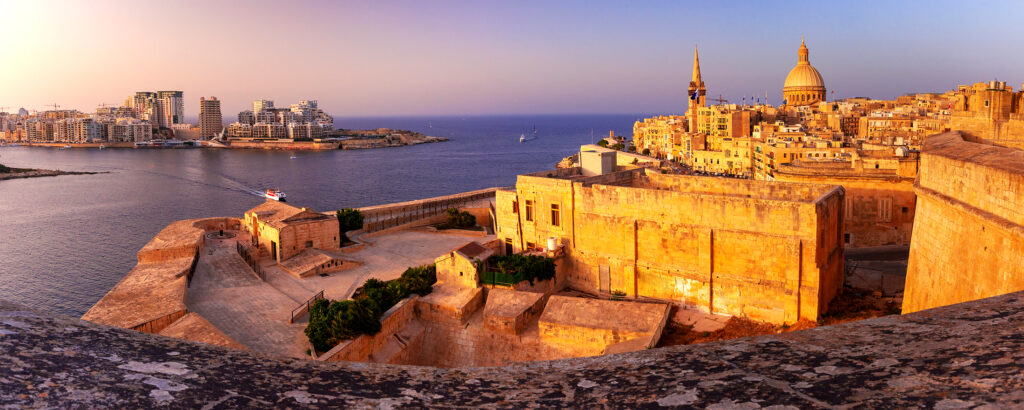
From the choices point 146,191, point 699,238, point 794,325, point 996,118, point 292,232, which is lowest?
point 794,325

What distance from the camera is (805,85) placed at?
298ft

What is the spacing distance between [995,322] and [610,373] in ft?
5.81

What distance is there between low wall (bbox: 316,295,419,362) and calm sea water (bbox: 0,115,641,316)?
17.1 metres

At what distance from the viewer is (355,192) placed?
216 ft

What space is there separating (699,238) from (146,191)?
212ft

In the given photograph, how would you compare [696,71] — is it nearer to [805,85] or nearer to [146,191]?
[805,85]

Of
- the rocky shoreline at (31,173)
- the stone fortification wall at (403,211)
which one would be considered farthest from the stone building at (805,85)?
the rocky shoreline at (31,173)

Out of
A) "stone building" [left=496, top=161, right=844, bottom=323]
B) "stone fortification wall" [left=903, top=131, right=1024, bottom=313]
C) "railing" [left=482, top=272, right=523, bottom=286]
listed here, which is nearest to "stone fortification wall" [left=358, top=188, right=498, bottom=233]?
"stone building" [left=496, top=161, right=844, bottom=323]

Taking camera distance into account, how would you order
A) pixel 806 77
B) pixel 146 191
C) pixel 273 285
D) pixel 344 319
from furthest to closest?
pixel 806 77, pixel 146 191, pixel 273 285, pixel 344 319

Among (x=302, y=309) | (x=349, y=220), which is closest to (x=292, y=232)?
(x=349, y=220)

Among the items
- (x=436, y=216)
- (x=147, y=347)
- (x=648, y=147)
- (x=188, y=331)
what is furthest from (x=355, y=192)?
(x=147, y=347)

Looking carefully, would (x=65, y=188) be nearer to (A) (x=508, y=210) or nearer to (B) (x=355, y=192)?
(B) (x=355, y=192)

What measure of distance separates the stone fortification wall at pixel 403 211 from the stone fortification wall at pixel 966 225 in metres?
22.7

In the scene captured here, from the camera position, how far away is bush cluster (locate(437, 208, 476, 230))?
30.5 m
